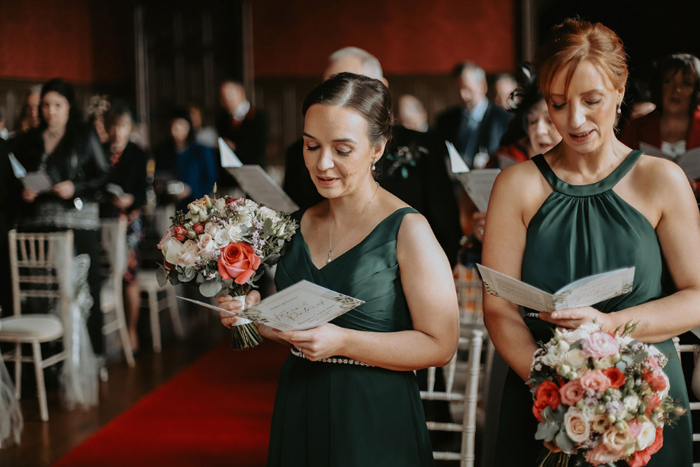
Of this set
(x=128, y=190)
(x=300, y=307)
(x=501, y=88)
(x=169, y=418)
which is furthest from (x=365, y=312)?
(x=501, y=88)

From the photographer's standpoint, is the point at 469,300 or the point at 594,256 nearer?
the point at 594,256

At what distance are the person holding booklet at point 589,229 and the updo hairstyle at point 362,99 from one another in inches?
13.9

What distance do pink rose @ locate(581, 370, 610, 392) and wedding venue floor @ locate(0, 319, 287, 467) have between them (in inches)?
107

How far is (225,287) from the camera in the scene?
6.61 ft

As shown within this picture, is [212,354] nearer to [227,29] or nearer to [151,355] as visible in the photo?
[151,355]

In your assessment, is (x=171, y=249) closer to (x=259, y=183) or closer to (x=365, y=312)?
(x=365, y=312)

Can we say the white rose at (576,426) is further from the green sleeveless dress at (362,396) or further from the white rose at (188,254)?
the white rose at (188,254)

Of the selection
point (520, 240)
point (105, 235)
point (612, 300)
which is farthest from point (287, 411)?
point (105, 235)

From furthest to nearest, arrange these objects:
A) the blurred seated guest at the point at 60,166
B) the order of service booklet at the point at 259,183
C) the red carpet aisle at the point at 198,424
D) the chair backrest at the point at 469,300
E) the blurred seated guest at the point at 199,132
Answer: the blurred seated guest at the point at 199,132, the blurred seated guest at the point at 60,166, the chair backrest at the point at 469,300, the red carpet aisle at the point at 198,424, the order of service booklet at the point at 259,183

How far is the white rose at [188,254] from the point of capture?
1989 millimetres

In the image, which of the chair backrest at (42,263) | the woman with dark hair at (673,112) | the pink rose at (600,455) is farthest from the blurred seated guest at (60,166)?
the pink rose at (600,455)

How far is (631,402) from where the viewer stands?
1.44 m

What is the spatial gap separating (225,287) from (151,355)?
4.31m

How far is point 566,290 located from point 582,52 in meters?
0.58
